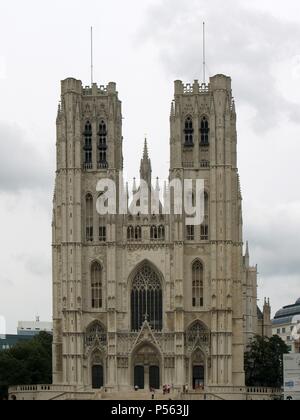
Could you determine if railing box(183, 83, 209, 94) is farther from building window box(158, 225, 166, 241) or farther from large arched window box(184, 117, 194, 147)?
building window box(158, 225, 166, 241)

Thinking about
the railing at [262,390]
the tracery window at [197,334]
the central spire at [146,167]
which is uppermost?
the central spire at [146,167]

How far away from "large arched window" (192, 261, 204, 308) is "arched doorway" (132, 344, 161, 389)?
17.5 ft

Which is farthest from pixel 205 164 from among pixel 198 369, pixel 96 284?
pixel 198 369

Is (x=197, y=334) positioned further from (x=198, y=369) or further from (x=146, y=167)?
(x=146, y=167)

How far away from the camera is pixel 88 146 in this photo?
296 feet

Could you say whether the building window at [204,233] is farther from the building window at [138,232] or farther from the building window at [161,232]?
the building window at [138,232]

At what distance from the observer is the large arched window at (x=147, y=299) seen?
88.5 m

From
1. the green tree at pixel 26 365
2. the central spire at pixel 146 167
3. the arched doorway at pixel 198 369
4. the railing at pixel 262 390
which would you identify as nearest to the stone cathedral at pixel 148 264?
the arched doorway at pixel 198 369

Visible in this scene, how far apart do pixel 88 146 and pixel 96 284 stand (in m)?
11.6

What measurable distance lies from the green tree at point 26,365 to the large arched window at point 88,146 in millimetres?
16772

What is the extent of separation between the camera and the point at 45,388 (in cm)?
8250

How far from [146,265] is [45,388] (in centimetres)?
1353
